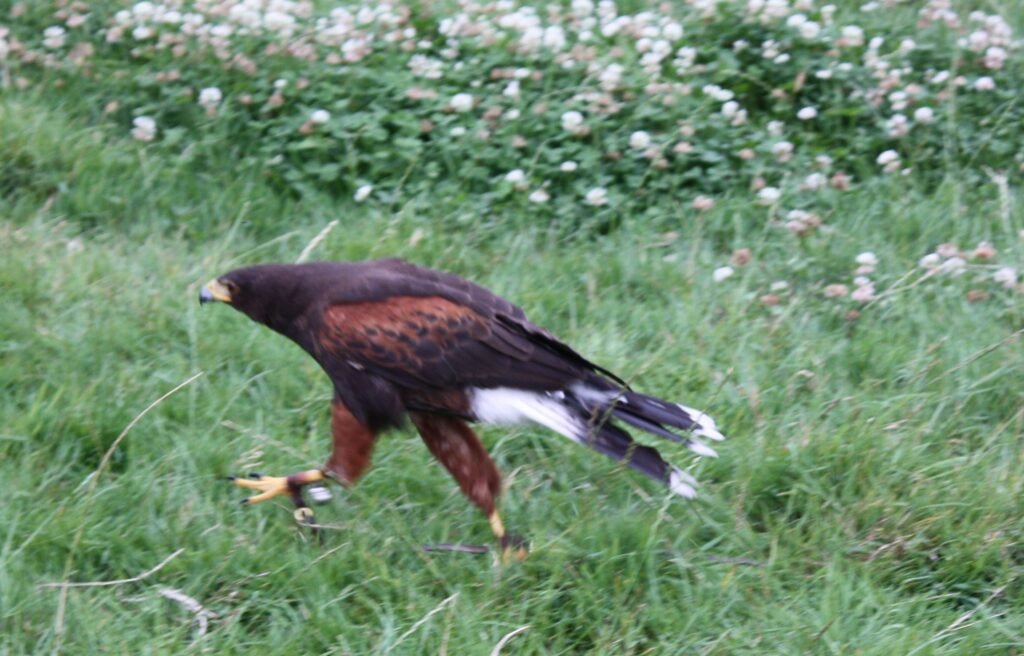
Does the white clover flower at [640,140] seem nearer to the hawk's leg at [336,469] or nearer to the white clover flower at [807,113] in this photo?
the white clover flower at [807,113]

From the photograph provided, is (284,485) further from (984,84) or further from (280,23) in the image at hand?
(984,84)

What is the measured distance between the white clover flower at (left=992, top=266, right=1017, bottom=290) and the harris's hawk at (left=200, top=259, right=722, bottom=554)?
172cm

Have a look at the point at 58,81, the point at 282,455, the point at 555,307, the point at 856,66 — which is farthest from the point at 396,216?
the point at 856,66

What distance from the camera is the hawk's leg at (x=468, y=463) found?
3.90 m

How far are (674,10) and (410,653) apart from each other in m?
4.42

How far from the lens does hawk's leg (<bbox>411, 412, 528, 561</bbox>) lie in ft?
12.8

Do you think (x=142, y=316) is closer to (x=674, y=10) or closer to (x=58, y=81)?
(x=58, y=81)

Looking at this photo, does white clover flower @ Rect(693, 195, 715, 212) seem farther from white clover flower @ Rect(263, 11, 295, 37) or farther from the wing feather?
white clover flower @ Rect(263, 11, 295, 37)

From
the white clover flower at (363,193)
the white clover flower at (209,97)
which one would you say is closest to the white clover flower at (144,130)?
the white clover flower at (209,97)

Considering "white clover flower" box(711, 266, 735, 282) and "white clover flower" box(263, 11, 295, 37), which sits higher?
"white clover flower" box(263, 11, 295, 37)

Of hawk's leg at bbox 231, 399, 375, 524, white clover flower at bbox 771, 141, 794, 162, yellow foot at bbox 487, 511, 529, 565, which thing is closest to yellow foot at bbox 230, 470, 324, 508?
hawk's leg at bbox 231, 399, 375, 524

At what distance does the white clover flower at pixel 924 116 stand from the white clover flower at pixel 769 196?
2.82 feet

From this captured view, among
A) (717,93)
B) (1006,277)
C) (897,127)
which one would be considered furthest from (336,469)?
(897,127)

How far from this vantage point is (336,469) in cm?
399
